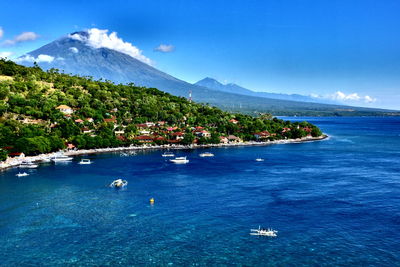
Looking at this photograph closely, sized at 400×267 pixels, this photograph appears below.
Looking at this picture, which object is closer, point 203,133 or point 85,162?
point 85,162

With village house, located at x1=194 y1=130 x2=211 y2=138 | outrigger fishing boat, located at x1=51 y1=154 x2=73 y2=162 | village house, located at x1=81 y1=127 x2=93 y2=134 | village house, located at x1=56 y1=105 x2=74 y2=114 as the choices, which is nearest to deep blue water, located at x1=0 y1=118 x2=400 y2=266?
outrigger fishing boat, located at x1=51 y1=154 x2=73 y2=162

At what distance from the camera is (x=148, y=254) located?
123ft

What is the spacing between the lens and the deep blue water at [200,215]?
3756 cm

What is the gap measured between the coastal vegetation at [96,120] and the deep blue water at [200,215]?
21285 millimetres

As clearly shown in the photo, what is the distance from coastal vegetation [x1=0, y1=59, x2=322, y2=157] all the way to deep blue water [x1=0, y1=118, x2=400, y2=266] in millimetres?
21285

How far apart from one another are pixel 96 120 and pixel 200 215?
299 ft

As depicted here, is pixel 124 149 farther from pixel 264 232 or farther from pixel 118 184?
pixel 264 232

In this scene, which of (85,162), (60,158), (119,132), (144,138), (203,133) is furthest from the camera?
(203,133)

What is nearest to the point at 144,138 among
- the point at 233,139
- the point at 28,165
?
the point at 233,139

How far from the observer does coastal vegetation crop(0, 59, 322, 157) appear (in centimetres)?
10375

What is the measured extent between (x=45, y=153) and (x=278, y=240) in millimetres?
80237

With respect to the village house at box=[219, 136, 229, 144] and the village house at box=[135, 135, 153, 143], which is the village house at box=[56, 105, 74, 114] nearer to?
the village house at box=[135, 135, 153, 143]

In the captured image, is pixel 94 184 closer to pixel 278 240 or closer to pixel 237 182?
pixel 237 182

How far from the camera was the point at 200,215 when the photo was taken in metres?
49.9
